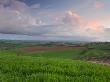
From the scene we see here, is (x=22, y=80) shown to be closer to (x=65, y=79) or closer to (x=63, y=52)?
(x=65, y=79)

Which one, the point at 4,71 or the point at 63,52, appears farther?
the point at 63,52

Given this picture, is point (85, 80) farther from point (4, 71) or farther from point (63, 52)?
point (63, 52)

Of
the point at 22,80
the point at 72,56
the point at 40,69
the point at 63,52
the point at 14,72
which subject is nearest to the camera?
the point at 22,80

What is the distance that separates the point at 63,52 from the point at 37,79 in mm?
50401

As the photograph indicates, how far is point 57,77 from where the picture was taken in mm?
20391

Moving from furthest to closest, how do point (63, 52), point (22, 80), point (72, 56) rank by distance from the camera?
point (63, 52)
point (72, 56)
point (22, 80)

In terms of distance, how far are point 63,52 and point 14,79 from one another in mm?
50563

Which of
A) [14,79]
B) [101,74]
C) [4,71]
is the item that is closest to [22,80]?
[14,79]

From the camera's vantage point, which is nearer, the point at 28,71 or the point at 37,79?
the point at 37,79

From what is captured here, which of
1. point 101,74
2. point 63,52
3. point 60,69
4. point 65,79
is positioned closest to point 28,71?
point 60,69

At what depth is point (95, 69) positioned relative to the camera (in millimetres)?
25297

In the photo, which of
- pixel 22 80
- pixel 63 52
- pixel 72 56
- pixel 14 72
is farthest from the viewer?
pixel 63 52

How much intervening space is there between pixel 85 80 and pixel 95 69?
17.5 ft

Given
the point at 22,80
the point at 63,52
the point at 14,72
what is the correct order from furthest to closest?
1. the point at 63,52
2. the point at 14,72
3. the point at 22,80
